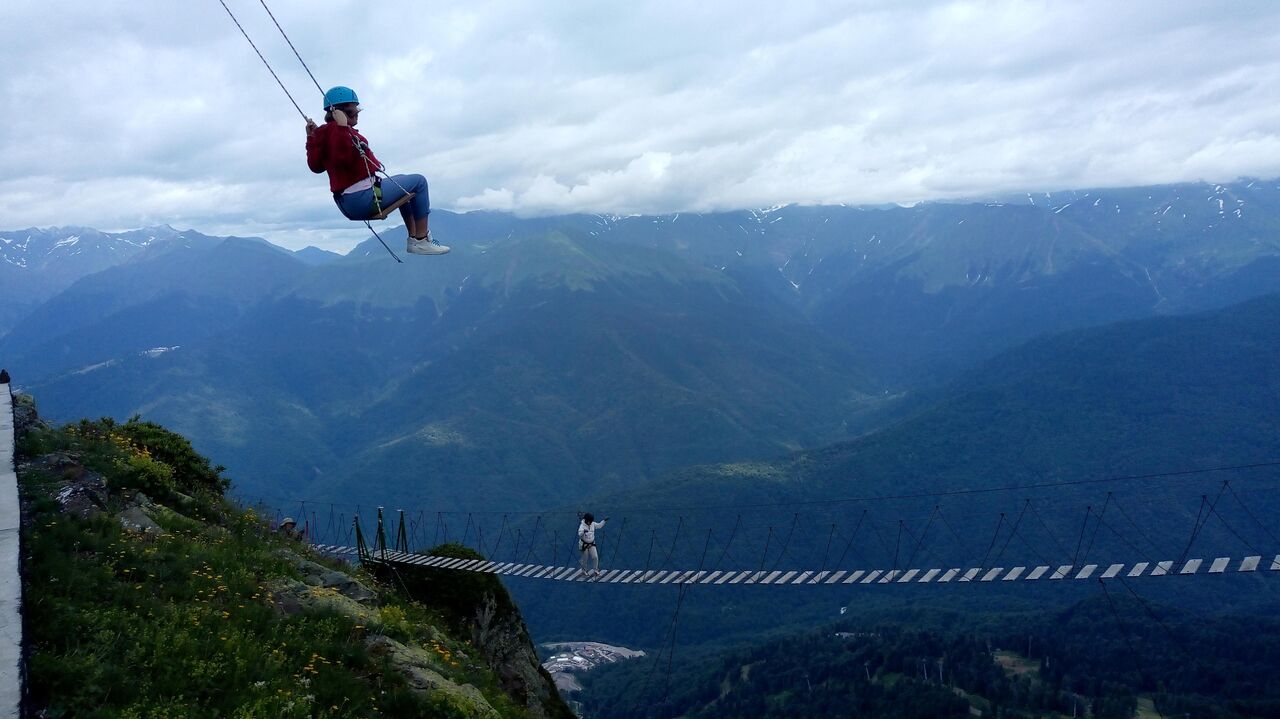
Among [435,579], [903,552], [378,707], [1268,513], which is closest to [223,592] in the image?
[378,707]

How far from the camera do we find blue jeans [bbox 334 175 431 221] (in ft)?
33.8

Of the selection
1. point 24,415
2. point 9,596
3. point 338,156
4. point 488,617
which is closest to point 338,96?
point 338,156

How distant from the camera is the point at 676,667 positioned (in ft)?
439

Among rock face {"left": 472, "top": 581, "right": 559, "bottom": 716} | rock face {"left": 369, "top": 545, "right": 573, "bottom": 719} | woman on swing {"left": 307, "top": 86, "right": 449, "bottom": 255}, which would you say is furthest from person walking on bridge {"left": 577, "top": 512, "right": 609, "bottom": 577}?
woman on swing {"left": 307, "top": 86, "right": 449, "bottom": 255}

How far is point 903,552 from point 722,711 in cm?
9419

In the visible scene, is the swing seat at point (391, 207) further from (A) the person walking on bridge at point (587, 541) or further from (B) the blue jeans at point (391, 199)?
(A) the person walking on bridge at point (587, 541)

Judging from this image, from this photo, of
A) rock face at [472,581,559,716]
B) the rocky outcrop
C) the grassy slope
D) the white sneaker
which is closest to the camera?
the grassy slope

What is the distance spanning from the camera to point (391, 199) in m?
10.5

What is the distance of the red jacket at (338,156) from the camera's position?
9938 mm

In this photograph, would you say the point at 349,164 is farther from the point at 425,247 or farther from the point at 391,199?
the point at 425,247

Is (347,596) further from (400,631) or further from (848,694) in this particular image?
(848,694)

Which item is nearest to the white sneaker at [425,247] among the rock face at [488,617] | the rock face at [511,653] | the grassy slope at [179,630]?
the grassy slope at [179,630]

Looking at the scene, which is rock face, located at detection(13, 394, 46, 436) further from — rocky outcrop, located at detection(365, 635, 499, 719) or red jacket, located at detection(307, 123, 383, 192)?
red jacket, located at detection(307, 123, 383, 192)

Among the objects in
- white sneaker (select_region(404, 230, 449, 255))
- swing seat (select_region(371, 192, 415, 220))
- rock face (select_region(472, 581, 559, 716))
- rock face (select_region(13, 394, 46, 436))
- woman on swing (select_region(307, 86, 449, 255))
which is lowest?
rock face (select_region(472, 581, 559, 716))
